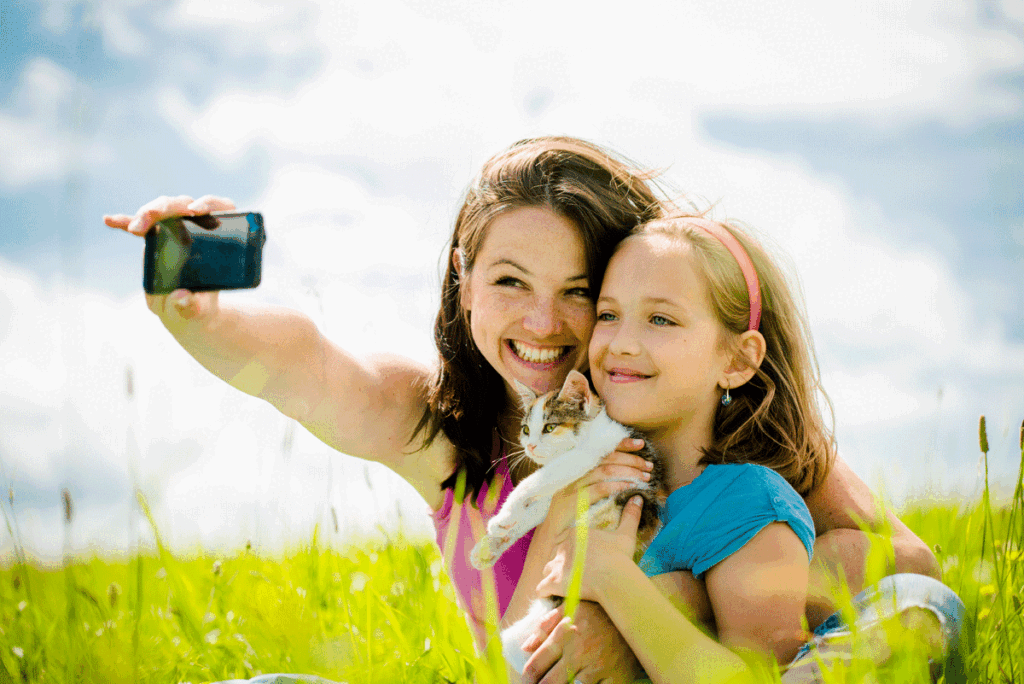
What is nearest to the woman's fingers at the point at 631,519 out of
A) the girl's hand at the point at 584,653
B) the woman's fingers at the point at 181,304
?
the girl's hand at the point at 584,653

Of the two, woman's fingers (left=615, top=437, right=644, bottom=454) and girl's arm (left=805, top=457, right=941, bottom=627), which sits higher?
woman's fingers (left=615, top=437, right=644, bottom=454)

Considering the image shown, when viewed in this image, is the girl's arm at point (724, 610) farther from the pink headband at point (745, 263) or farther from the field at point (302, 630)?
the pink headband at point (745, 263)

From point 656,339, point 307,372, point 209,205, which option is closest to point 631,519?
point 656,339

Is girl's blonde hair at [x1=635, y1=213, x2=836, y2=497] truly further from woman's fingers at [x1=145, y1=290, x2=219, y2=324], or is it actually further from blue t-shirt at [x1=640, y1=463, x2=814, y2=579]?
woman's fingers at [x1=145, y1=290, x2=219, y2=324]

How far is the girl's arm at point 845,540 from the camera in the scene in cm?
238

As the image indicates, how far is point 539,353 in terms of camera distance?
2914mm

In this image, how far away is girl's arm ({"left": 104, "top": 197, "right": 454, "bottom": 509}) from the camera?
2.36 metres

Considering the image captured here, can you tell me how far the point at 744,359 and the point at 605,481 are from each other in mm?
710

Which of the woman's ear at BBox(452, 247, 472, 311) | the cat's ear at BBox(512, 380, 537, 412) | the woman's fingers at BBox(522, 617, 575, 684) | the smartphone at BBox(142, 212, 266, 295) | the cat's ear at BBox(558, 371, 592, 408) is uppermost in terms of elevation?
the smartphone at BBox(142, 212, 266, 295)

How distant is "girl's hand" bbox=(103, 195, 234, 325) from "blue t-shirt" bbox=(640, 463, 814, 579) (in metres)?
1.81

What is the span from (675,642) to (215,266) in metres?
1.87

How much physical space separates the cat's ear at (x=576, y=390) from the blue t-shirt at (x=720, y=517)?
516mm

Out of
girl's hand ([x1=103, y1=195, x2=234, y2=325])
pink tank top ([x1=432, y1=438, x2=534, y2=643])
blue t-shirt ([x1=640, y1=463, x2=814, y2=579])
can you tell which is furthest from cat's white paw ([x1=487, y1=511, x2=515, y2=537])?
girl's hand ([x1=103, y1=195, x2=234, y2=325])

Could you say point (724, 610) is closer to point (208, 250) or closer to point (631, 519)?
point (631, 519)
